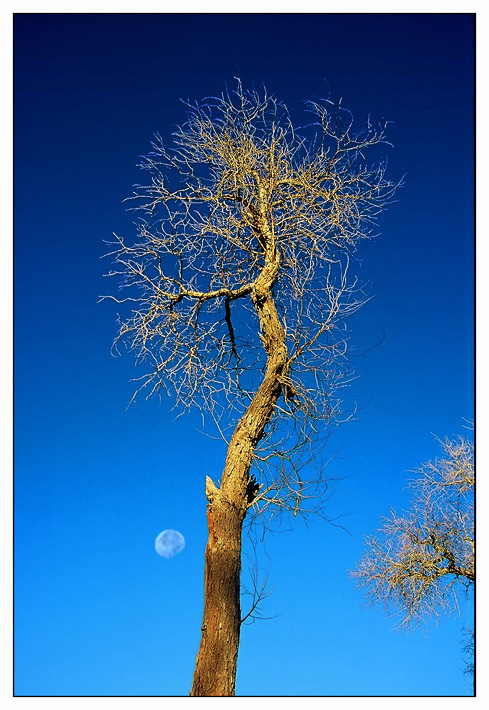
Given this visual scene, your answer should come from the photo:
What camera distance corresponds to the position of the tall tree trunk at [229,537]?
4.20 metres

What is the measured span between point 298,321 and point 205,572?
1.84 metres

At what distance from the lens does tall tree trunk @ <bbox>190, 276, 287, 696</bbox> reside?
4.20m

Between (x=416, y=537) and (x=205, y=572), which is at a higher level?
(x=416, y=537)

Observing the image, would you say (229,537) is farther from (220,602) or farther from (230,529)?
(220,602)

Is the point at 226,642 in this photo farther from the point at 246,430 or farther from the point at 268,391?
the point at 268,391

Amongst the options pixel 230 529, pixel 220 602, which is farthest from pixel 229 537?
pixel 220 602

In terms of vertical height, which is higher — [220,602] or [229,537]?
[229,537]

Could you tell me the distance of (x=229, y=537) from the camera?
175 inches

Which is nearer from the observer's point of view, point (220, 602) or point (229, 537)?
point (220, 602)

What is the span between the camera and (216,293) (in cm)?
544
